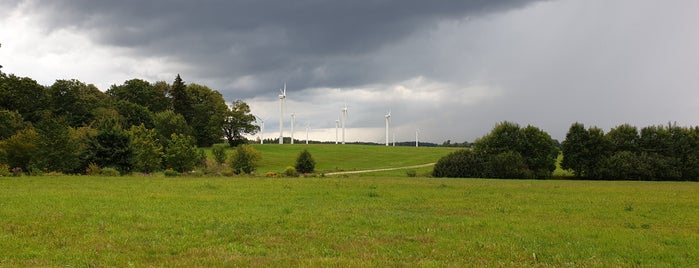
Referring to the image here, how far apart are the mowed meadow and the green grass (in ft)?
0.10

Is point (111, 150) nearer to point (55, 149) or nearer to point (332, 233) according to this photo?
point (55, 149)

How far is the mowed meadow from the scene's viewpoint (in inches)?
417

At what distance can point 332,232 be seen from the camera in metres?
14.1

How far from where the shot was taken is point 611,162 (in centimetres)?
7044

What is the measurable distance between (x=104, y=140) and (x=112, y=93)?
304 feet

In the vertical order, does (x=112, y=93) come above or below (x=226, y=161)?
above

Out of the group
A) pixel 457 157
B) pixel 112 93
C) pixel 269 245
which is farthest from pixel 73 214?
pixel 112 93

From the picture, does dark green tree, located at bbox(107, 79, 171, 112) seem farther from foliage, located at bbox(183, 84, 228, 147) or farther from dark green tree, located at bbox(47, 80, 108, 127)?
dark green tree, located at bbox(47, 80, 108, 127)

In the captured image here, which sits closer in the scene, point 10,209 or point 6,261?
point 6,261

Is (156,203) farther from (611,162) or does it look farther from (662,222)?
(611,162)

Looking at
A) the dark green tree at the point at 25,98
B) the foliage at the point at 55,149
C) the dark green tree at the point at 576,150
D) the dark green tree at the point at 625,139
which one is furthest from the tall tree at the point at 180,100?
the dark green tree at the point at 625,139

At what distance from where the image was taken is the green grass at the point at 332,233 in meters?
10.6

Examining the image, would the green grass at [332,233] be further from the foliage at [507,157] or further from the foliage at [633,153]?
the foliage at [633,153]

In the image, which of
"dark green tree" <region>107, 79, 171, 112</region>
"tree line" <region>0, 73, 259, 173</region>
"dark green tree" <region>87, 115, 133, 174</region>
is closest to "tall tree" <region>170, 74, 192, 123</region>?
"tree line" <region>0, 73, 259, 173</region>
